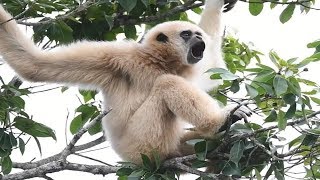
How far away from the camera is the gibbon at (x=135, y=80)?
4.98 metres

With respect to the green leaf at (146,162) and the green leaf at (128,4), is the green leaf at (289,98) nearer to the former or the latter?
the green leaf at (146,162)

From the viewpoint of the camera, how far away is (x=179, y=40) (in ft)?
19.6

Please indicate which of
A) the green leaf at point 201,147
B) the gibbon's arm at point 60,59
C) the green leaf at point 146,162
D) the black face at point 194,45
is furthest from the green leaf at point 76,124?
the green leaf at point 201,147

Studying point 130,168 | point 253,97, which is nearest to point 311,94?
point 253,97

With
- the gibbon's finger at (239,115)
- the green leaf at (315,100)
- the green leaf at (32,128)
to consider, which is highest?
the green leaf at (315,100)

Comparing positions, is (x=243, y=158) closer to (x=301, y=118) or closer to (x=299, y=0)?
(x=301, y=118)

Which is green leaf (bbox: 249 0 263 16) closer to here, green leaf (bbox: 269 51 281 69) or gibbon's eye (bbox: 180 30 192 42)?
gibbon's eye (bbox: 180 30 192 42)

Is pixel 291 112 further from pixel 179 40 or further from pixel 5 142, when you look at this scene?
pixel 5 142

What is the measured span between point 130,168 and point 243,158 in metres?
Result: 0.92

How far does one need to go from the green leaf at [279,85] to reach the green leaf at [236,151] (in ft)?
1.78

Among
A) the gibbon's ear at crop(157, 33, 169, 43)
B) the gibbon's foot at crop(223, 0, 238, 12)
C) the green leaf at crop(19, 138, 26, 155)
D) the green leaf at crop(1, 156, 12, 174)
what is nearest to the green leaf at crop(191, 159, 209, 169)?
the green leaf at crop(19, 138, 26, 155)

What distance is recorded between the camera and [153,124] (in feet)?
16.8

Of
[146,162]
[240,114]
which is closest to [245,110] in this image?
[240,114]

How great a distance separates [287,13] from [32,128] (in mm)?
2786
